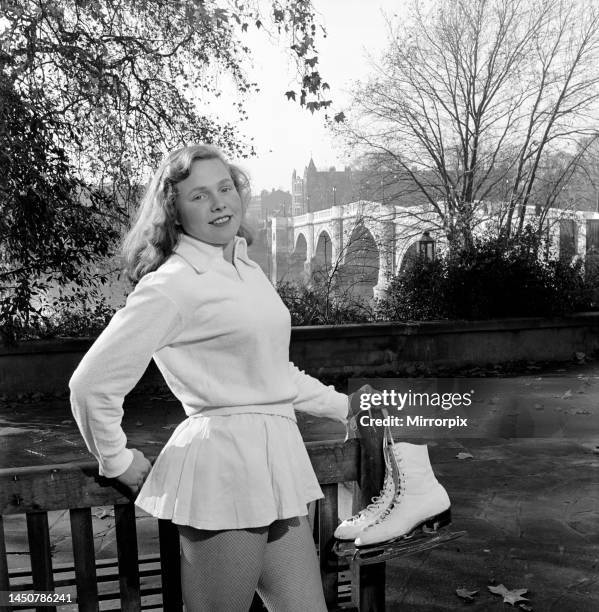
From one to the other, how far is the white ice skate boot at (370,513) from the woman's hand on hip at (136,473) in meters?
0.51

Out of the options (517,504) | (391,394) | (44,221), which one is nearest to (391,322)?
(391,394)

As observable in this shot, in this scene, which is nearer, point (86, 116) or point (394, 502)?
point (394, 502)

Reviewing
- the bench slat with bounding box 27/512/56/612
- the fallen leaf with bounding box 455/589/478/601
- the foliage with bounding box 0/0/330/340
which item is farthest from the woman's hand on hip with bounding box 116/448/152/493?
the foliage with bounding box 0/0/330/340

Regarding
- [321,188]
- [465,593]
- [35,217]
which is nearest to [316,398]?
[465,593]

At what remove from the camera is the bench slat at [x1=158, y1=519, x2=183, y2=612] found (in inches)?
71.0

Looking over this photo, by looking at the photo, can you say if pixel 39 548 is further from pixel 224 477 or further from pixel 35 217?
pixel 35 217

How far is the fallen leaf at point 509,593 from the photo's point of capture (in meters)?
3.12

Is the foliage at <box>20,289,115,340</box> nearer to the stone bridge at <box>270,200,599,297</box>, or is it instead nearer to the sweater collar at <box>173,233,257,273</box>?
the sweater collar at <box>173,233,257,273</box>

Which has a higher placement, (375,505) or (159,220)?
(159,220)

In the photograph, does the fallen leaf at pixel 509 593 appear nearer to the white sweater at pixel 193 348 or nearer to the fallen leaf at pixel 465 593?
the fallen leaf at pixel 465 593

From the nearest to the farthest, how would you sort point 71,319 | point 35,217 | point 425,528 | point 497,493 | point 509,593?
point 425,528 → point 509,593 → point 497,493 → point 35,217 → point 71,319

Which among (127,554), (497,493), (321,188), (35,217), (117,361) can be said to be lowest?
(497,493)

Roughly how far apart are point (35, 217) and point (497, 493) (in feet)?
17.8

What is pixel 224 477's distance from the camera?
5.23ft
